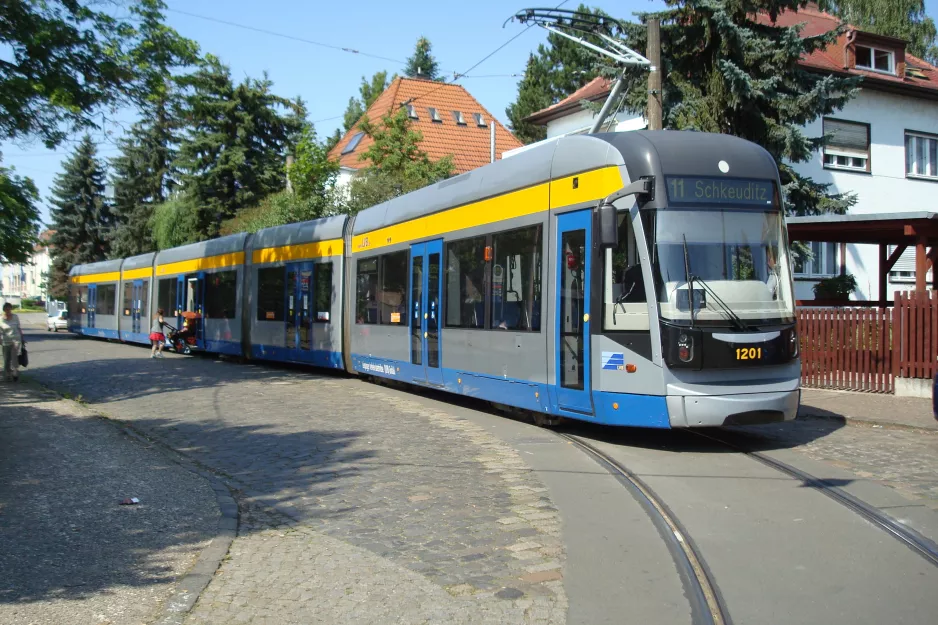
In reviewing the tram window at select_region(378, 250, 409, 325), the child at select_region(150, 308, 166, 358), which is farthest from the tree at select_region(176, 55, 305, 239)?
the tram window at select_region(378, 250, 409, 325)

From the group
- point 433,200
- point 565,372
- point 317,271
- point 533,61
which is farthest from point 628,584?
point 533,61

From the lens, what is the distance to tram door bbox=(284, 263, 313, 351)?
761 inches

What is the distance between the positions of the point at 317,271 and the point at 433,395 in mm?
5055

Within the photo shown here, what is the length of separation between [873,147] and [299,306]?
19.9 metres

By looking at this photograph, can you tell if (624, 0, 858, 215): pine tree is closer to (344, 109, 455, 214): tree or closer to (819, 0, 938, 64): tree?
(344, 109, 455, 214): tree

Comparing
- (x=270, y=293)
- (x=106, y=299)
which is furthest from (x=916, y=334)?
(x=106, y=299)

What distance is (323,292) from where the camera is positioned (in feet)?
61.4

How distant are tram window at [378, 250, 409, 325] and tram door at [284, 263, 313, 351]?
4.14 m

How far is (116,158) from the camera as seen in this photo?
57219mm

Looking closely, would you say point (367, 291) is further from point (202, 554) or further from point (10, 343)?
point (202, 554)

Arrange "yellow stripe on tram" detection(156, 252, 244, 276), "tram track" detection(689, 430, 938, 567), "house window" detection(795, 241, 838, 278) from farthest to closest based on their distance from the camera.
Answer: "house window" detection(795, 241, 838, 278), "yellow stripe on tram" detection(156, 252, 244, 276), "tram track" detection(689, 430, 938, 567)

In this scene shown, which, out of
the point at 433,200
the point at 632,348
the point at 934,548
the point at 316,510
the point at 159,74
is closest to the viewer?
the point at 934,548

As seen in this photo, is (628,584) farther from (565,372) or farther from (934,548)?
(565,372)

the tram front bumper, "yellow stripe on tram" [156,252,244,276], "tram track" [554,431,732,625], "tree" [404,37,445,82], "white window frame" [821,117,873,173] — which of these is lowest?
"tram track" [554,431,732,625]
